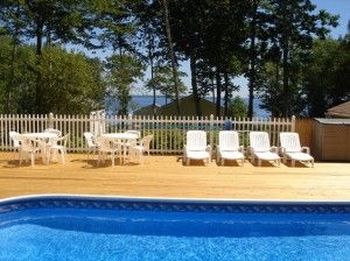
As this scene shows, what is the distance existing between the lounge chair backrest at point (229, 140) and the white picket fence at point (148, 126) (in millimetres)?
859

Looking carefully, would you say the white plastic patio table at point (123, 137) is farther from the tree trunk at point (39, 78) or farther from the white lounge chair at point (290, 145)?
the tree trunk at point (39, 78)

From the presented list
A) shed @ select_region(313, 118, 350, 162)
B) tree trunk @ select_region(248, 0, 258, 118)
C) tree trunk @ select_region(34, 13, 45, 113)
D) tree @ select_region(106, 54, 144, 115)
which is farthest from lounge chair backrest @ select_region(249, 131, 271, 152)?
tree @ select_region(106, 54, 144, 115)

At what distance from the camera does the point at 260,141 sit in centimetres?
1395

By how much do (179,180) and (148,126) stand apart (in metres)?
4.45

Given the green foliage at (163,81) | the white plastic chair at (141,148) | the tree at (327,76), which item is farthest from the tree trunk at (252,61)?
the white plastic chair at (141,148)

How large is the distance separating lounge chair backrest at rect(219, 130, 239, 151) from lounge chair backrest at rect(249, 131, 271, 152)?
1.51 feet

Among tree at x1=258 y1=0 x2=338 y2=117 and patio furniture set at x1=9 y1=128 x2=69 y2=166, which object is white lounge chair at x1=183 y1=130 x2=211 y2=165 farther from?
tree at x1=258 y1=0 x2=338 y2=117

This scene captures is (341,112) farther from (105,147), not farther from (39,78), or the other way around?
(39,78)

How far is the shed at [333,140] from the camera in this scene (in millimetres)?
13820

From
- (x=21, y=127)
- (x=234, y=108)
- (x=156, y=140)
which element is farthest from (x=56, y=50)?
(x=234, y=108)

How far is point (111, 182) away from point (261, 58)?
24.2 meters

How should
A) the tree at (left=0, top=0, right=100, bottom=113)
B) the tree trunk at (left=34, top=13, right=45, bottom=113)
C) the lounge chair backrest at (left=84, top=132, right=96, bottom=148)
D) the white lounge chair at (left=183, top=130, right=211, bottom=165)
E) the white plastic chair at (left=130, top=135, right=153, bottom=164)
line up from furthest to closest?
the tree at (left=0, top=0, right=100, bottom=113) < the tree trunk at (left=34, top=13, right=45, bottom=113) < the white lounge chair at (left=183, top=130, right=211, bottom=165) < the lounge chair backrest at (left=84, top=132, right=96, bottom=148) < the white plastic chair at (left=130, top=135, right=153, bottom=164)

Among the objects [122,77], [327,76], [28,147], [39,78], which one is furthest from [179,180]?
[327,76]

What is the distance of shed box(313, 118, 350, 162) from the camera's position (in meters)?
13.8
